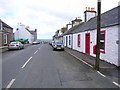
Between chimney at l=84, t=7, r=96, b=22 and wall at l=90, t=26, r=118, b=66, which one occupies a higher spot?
chimney at l=84, t=7, r=96, b=22

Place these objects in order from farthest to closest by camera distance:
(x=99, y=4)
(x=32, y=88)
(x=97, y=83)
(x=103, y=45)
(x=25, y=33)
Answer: (x=25, y=33), (x=103, y=45), (x=99, y=4), (x=97, y=83), (x=32, y=88)

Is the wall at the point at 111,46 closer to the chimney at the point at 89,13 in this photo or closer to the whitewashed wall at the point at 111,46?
the whitewashed wall at the point at 111,46

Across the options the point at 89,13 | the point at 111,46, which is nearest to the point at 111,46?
the point at 111,46

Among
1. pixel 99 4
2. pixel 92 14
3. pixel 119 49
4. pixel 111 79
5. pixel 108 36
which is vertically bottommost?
pixel 111 79

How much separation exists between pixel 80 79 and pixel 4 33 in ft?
119

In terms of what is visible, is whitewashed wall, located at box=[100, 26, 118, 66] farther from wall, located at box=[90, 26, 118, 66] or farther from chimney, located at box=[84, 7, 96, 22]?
chimney, located at box=[84, 7, 96, 22]

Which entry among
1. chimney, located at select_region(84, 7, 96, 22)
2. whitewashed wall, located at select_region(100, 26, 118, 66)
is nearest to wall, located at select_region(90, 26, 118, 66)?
whitewashed wall, located at select_region(100, 26, 118, 66)

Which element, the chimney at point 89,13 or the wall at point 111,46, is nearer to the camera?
the wall at point 111,46

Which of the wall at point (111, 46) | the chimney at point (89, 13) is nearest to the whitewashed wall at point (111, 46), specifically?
the wall at point (111, 46)

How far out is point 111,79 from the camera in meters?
8.27

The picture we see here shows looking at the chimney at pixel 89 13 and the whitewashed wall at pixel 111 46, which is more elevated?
the chimney at pixel 89 13

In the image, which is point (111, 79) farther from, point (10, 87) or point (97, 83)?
point (10, 87)

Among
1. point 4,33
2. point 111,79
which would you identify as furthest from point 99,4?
point 4,33

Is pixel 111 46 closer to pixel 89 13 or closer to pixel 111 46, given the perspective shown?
pixel 111 46
